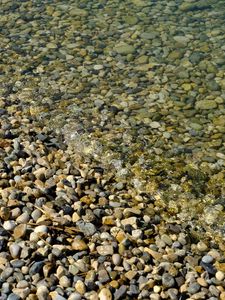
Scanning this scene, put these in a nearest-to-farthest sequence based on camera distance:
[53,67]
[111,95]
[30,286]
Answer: [30,286]
[111,95]
[53,67]

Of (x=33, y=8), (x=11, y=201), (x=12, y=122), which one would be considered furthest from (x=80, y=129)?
(x=33, y=8)

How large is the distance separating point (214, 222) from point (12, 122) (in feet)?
9.71

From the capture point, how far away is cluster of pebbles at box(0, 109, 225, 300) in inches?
187

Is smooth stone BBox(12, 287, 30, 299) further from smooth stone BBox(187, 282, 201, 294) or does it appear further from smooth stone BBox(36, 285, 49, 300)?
smooth stone BBox(187, 282, 201, 294)

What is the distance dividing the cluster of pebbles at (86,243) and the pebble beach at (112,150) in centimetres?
1

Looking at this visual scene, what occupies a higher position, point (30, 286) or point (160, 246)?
point (30, 286)

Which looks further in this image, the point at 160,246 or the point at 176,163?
the point at 176,163

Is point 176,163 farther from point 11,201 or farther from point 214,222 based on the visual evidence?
point 11,201

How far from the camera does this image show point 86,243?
206 inches

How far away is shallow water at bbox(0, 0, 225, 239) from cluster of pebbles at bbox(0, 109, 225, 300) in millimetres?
403

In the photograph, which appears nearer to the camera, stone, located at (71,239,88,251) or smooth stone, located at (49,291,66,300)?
smooth stone, located at (49,291,66,300)

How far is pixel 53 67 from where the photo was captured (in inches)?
347

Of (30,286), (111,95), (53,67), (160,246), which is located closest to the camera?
(30,286)

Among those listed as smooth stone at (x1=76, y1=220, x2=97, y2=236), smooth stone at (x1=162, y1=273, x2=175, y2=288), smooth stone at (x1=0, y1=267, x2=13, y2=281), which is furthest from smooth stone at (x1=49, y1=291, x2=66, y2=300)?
smooth stone at (x1=162, y1=273, x2=175, y2=288)
